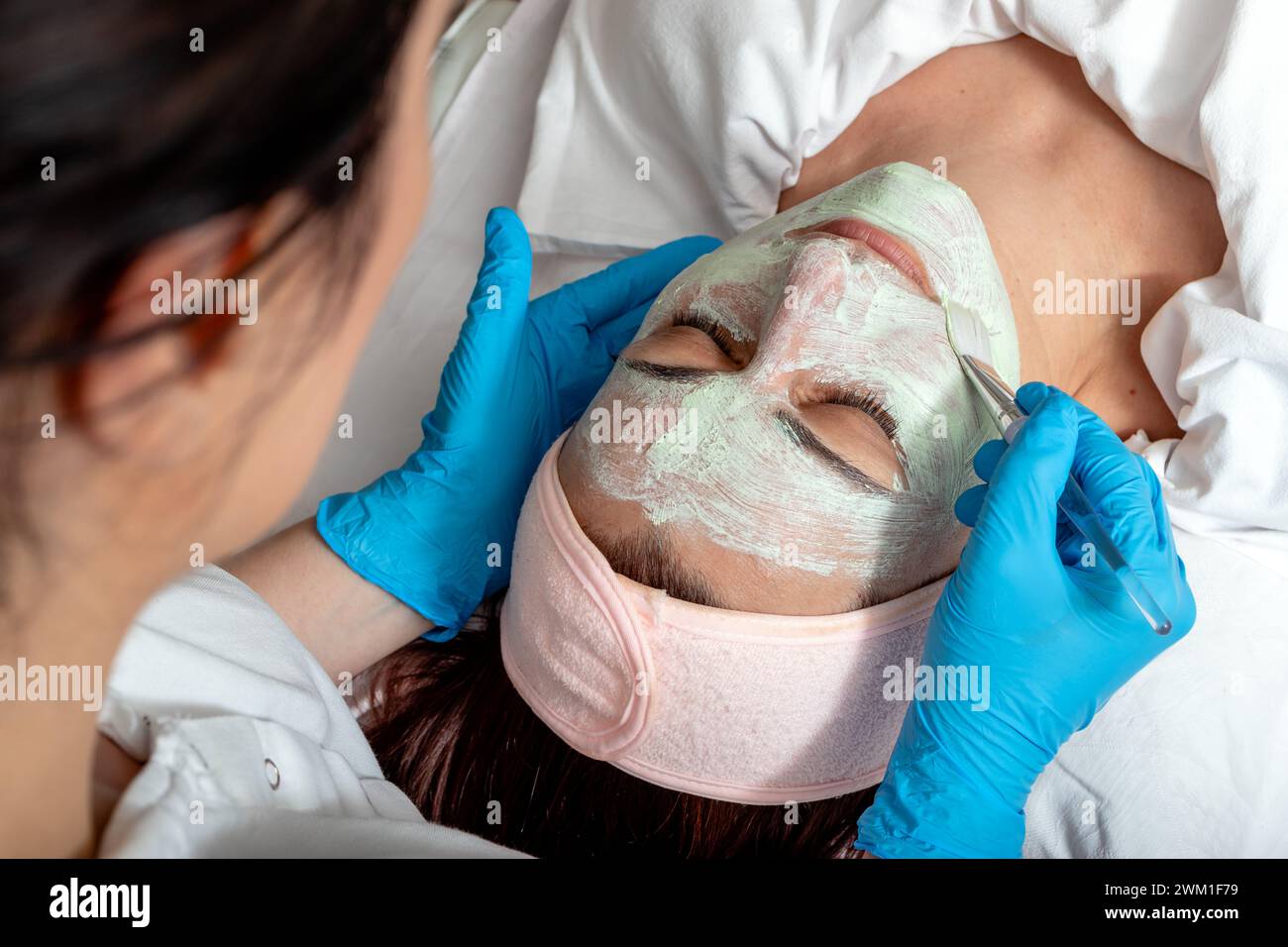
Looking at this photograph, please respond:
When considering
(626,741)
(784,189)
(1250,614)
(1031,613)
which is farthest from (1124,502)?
(784,189)

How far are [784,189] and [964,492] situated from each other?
0.62 m

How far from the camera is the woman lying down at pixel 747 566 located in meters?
0.97

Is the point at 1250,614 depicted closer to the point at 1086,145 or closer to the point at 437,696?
the point at 1086,145

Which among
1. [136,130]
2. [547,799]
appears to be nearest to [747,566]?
[547,799]

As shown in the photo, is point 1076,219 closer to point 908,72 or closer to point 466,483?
point 908,72

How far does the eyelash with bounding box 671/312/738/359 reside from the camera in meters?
1.11

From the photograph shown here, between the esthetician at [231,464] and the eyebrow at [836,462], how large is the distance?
102 millimetres

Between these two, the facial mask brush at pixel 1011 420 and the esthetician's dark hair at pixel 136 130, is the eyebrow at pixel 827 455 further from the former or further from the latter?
the esthetician's dark hair at pixel 136 130

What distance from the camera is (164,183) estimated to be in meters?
0.36

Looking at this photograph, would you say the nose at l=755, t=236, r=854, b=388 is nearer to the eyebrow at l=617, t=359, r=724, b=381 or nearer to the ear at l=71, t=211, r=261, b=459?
the eyebrow at l=617, t=359, r=724, b=381

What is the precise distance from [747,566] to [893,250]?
1.20 feet

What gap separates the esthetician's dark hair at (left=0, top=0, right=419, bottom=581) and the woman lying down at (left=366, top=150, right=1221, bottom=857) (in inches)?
24.8

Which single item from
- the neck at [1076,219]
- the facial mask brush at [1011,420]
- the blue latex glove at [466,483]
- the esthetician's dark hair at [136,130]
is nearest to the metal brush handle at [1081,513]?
the facial mask brush at [1011,420]

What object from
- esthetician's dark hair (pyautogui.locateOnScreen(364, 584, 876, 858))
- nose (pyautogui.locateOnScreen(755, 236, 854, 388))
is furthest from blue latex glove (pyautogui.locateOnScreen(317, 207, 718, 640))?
nose (pyautogui.locateOnScreen(755, 236, 854, 388))
